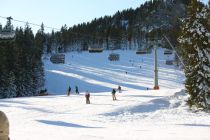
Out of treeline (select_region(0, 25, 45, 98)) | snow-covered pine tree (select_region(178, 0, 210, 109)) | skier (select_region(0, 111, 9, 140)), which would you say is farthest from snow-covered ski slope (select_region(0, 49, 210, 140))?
treeline (select_region(0, 25, 45, 98))

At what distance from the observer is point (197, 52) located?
3950cm

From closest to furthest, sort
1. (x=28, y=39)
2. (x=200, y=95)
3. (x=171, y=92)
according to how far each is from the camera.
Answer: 1. (x=200, y=95)
2. (x=171, y=92)
3. (x=28, y=39)

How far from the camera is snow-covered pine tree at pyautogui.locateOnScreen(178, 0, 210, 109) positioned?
39156 mm

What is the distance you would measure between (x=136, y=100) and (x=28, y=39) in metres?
73.4

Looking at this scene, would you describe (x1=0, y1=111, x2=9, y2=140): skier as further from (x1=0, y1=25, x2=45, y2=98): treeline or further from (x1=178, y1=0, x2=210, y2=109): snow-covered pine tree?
(x1=0, y1=25, x2=45, y2=98): treeline

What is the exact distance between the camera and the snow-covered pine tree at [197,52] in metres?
39.2

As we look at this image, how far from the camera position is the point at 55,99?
1972 inches

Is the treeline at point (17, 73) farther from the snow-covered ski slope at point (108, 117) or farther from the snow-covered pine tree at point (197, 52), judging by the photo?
the snow-covered pine tree at point (197, 52)

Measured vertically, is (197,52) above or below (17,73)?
above

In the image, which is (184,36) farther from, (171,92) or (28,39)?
(28,39)

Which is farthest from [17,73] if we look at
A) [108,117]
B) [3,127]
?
[3,127]

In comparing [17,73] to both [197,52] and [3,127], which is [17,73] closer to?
[197,52]

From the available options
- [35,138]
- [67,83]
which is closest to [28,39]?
[67,83]

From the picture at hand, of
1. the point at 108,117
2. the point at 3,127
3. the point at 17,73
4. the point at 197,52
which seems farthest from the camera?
the point at 17,73
